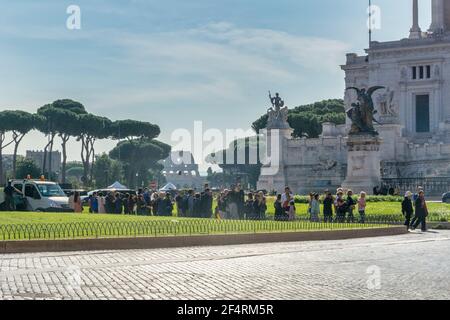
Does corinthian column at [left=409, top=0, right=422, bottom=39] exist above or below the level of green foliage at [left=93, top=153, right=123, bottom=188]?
above

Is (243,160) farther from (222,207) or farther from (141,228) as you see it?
(141,228)

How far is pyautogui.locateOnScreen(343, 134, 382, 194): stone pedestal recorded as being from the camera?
51312mm

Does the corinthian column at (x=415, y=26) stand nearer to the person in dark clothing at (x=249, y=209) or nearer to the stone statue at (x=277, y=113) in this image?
A: the stone statue at (x=277, y=113)

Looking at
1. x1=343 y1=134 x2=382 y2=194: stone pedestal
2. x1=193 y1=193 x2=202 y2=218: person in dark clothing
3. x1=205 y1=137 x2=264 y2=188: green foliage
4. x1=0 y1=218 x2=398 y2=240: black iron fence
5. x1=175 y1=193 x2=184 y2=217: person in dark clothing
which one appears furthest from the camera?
x1=205 y1=137 x2=264 y2=188: green foliage

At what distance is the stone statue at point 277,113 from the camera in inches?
2815

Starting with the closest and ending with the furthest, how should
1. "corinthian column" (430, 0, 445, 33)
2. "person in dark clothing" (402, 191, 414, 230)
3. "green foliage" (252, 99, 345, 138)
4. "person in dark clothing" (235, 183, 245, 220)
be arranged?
"person in dark clothing" (402, 191, 414, 230)
"person in dark clothing" (235, 183, 245, 220)
"corinthian column" (430, 0, 445, 33)
"green foliage" (252, 99, 345, 138)

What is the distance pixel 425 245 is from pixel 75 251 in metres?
9.82

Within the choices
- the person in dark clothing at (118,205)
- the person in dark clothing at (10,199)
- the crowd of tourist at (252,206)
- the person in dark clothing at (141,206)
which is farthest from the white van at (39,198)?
the person in dark clothing at (141,206)

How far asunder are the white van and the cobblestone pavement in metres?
17.9

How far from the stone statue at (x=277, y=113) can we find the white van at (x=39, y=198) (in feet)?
107

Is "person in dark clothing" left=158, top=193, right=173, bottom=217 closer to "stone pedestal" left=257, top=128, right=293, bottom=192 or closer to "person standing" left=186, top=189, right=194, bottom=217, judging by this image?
"person standing" left=186, top=189, right=194, bottom=217

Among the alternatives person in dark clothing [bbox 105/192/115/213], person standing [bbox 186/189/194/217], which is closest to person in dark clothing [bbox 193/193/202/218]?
person standing [bbox 186/189/194/217]
